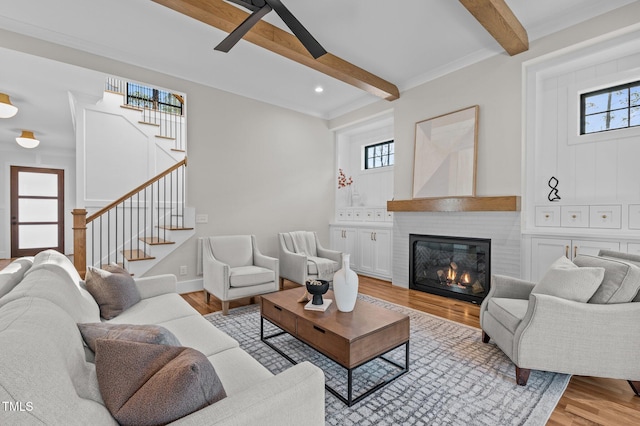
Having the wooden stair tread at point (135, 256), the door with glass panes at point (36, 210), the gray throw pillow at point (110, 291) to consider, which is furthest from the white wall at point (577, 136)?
the door with glass panes at point (36, 210)

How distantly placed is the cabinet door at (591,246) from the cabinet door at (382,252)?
92.3 inches

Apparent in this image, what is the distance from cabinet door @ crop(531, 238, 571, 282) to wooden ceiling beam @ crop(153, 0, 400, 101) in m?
2.76

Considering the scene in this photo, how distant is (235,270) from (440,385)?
2582 mm

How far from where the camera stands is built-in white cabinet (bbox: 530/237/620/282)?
2934 mm

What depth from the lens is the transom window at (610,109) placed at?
9.60ft

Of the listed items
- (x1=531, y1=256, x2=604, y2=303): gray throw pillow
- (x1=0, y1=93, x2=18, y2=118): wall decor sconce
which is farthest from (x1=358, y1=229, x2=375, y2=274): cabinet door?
(x1=0, y1=93, x2=18, y2=118): wall decor sconce

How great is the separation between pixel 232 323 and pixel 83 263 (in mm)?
1689

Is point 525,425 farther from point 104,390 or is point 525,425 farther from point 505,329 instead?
point 104,390

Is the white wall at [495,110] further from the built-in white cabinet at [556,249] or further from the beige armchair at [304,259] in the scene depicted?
the beige armchair at [304,259]

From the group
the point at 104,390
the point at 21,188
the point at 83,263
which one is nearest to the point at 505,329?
the point at 104,390

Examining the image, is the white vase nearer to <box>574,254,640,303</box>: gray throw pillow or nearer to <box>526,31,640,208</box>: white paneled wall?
<box>574,254,640,303</box>: gray throw pillow

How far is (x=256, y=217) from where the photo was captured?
4824 millimetres

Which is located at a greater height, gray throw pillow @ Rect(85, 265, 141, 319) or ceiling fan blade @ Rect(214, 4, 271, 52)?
ceiling fan blade @ Rect(214, 4, 271, 52)

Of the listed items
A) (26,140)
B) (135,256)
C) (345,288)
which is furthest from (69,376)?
(26,140)
